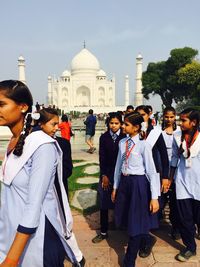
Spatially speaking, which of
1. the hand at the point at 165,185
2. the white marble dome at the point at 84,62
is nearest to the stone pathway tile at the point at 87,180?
the hand at the point at 165,185

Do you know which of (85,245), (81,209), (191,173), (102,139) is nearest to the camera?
(191,173)

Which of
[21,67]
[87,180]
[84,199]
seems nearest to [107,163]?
[84,199]

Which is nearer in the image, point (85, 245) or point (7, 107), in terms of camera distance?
point (7, 107)

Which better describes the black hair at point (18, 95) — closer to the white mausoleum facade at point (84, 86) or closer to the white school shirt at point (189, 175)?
the white school shirt at point (189, 175)

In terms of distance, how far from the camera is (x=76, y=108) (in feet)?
186

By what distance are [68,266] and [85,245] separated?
0.44 metres

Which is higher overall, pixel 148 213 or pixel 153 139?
pixel 153 139

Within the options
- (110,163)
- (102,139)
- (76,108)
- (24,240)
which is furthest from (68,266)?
(76,108)

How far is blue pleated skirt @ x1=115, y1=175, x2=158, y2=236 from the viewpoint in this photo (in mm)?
2697

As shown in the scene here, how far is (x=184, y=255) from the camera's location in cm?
294

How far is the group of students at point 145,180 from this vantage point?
2.73m

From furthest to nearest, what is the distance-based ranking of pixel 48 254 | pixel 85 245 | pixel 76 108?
pixel 76 108, pixel 85 245, pixel 48 254

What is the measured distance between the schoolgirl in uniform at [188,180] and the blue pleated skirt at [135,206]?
402 millimetres

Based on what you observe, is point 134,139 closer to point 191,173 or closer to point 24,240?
point 191,173
